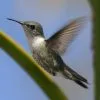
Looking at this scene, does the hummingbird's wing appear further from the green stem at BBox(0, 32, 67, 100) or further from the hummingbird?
the green stem at BBox(0, 32, 67, 100)

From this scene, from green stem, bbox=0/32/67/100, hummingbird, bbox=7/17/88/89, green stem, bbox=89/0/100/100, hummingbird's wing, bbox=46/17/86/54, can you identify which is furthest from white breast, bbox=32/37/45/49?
green stem, bbox=89/0/100/100

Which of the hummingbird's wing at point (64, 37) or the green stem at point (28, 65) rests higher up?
the green stem at point (28, 65)

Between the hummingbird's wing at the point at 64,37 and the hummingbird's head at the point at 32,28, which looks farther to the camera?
the hummingbird's head at the point at 32,28

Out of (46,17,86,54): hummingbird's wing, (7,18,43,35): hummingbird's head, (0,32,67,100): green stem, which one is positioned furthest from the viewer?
(7,18,43,35): hummingbird's head

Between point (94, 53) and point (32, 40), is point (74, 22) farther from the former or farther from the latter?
point (94, 53)

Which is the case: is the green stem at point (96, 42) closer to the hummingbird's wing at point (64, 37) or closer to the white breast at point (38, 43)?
the hummingbird's wing at point (64, 37)

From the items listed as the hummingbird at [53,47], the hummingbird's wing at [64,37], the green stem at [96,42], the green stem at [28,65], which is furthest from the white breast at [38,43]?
the green stem at [96,42]

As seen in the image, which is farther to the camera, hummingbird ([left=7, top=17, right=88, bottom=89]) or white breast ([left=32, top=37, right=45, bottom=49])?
white breast ([left=32, top=37, right=45, bottom=49])

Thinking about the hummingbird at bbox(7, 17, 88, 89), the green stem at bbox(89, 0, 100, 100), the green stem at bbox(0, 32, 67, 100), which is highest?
the green stem at bbox(89, 0, 100, 100)

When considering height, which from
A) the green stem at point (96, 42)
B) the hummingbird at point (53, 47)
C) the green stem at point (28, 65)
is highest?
the green stem at point (96, 42)
